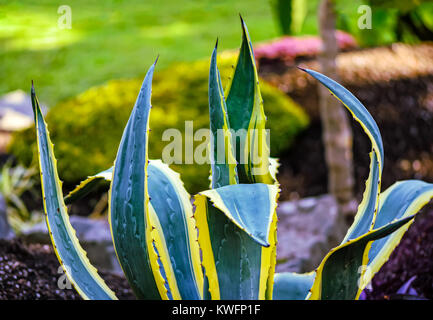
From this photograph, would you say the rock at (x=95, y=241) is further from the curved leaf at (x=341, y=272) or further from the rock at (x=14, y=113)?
the rock at (x=14, y=113)

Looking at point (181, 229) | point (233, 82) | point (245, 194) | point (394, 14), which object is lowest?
point (181, 229)

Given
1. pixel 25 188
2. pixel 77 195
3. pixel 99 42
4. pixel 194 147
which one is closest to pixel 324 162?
pixel 194 147

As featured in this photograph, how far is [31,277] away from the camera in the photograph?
5.59ft

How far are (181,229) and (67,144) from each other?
284 centimetres

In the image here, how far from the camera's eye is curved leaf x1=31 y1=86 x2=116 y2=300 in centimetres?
120

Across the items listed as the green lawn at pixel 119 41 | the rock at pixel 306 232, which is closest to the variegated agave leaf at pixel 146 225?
the rock at pixel 306 232

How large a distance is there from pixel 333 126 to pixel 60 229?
224 cm

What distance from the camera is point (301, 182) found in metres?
3.92

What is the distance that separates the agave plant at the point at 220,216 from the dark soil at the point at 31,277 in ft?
1.38

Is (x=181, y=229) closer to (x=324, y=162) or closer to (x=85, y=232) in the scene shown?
(x=85, y=232)

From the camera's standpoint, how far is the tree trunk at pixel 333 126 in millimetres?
3141

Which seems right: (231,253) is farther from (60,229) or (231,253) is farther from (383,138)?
(383,138)

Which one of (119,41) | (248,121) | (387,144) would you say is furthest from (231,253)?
(119,41)

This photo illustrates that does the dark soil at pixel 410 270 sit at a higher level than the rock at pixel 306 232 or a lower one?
higher
